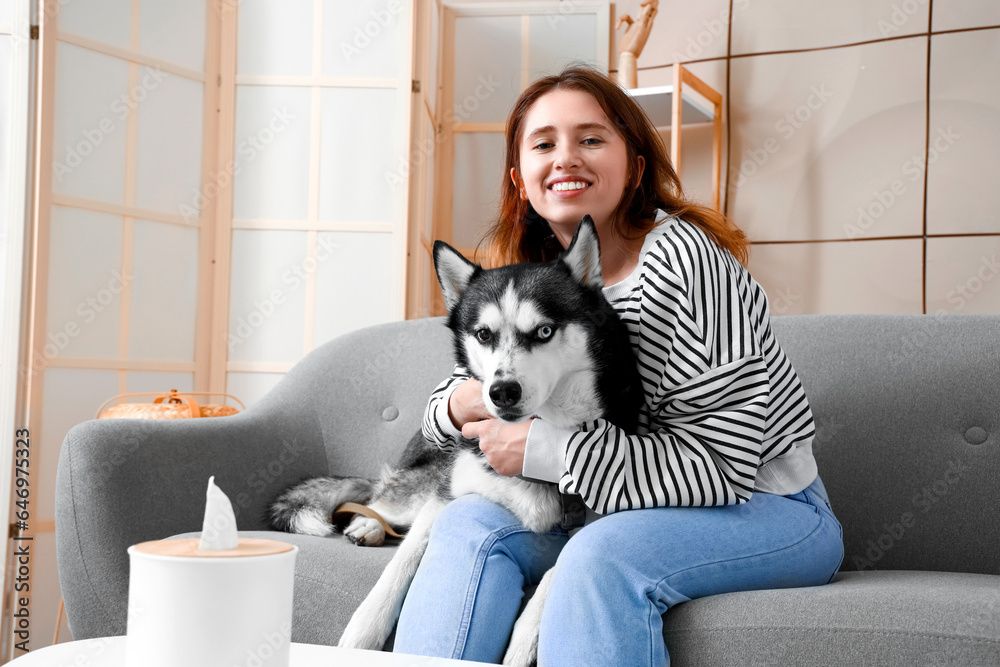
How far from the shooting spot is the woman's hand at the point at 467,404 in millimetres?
1344

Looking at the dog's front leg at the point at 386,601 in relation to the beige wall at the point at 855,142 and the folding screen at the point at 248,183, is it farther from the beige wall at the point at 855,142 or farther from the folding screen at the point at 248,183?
the beige wall at the point at 855,142

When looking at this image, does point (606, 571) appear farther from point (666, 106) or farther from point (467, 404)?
point (666, 106)

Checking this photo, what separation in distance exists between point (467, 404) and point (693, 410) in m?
0.40

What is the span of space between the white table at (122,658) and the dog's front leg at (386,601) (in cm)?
48

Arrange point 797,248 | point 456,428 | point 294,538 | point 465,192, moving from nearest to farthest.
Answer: point 456,428
point 294,538
point 797,248
point 465,192

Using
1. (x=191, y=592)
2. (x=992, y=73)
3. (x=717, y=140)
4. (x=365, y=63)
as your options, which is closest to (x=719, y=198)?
(x=717, y=140)

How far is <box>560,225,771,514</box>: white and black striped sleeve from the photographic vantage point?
113 centimetres

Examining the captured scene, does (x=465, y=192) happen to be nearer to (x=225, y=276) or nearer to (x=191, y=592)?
(x=225, y=276)

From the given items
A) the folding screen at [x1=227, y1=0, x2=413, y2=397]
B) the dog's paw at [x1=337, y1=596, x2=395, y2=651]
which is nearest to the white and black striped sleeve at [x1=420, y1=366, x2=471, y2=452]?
the dog's paw at [x1=337, y1=596, x2=395, y2=651]

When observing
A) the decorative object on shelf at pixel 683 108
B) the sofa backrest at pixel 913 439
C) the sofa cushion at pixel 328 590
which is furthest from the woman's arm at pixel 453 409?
the decorative object on shelf at pixel 683 108

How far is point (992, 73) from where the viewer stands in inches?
123

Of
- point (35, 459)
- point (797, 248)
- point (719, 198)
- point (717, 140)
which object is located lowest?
point (35, 459)

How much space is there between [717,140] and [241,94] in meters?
2.10

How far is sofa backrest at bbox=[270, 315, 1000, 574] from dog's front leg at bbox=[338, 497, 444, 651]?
89cm
